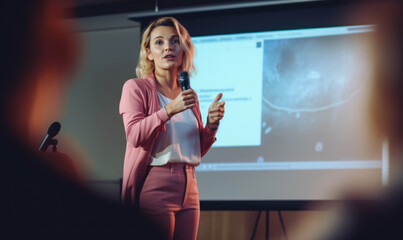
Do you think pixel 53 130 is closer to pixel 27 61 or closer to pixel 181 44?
pixel 181 44

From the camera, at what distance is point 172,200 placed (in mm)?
1456

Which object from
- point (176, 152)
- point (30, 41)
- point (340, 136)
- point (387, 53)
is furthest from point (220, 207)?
point (30, 41)

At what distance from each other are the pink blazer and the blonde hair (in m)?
0.09

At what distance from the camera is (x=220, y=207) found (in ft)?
11.1

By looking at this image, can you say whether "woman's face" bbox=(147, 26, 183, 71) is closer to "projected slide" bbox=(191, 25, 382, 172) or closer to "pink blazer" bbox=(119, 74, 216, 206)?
"pink blazer" bbox=(119, 74, 216, 206)

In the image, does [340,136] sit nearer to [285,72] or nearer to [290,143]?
[290,143]

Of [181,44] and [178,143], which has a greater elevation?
[181,44]

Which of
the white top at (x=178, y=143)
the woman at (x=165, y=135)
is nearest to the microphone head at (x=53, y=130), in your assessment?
the woman at (x=165, y=135)

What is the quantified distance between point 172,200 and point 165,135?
208 millimetres

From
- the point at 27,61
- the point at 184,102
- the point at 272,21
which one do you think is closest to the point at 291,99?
the point at 272,21

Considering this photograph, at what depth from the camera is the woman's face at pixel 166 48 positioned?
160 cm

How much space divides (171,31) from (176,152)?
0.42 metres

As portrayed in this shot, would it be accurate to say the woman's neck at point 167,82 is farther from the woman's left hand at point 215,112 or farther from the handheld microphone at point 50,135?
the handheld microphone at point 50,135

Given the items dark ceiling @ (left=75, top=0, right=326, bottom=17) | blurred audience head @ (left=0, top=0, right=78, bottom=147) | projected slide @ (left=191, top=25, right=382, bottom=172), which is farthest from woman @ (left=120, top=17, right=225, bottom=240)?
dark ceiling @ (left=75, top=0, right=326, bottom=17)
